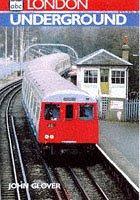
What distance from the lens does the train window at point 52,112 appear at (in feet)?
32.9

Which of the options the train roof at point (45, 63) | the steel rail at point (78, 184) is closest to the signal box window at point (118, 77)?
the train roof at point (45, 63)

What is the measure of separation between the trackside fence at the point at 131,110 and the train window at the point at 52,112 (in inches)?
207

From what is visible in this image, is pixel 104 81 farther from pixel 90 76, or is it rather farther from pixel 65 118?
pixel 65 118

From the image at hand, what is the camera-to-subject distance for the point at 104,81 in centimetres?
1648

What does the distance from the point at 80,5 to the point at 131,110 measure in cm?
920

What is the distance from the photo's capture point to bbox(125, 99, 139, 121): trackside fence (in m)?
15.3

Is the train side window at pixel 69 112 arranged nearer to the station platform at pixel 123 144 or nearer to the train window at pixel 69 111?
the train window at pixel 69 111

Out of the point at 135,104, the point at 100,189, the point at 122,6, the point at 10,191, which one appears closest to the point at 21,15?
the point at 122,6

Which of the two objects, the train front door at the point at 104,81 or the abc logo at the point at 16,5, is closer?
the abc logo at the point at 16,5

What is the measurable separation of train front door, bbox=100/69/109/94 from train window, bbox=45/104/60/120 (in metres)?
6.05

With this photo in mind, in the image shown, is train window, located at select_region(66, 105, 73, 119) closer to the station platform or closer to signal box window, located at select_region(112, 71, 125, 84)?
the station platform

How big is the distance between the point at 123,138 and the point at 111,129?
1444 millimetres

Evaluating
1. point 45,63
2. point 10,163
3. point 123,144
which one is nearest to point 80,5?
point 10,163

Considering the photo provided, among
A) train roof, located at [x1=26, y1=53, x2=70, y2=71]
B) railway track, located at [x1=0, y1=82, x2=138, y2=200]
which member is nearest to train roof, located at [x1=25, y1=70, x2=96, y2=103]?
railway track, located at [x1=0, y1=82, x2=138, y2=200]
